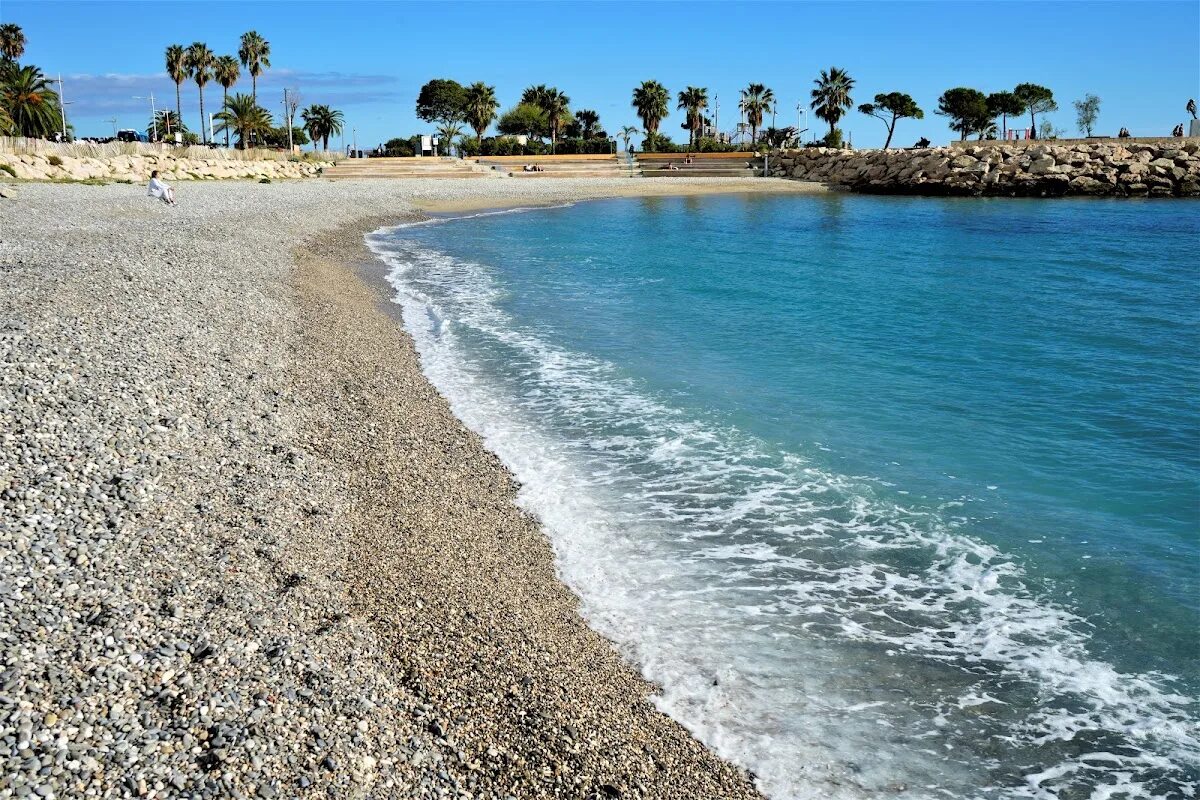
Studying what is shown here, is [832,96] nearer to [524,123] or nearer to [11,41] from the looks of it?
[524,123]

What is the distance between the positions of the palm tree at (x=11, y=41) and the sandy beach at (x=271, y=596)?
298 ft

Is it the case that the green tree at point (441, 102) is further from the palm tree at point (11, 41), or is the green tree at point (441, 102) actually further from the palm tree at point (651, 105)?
the palm tree at point (11, 41)

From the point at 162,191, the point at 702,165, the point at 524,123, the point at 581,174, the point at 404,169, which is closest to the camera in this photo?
the point at 162,191

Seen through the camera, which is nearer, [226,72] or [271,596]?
[271,596]

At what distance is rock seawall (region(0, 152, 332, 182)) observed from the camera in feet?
146

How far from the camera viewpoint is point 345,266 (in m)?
26.2

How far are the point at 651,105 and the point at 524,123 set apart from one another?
23285mm

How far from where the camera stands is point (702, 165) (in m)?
92.6

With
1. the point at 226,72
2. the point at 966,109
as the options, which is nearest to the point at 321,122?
the point at 226,72

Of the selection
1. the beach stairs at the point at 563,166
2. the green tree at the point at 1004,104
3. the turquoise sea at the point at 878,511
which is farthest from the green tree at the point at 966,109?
the turquoise sea at the point at 878,511

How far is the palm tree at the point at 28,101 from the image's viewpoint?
6698 centimetres

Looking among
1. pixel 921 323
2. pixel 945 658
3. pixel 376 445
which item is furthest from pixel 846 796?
pixel 921 323

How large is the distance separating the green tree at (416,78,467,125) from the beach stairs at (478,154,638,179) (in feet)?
111

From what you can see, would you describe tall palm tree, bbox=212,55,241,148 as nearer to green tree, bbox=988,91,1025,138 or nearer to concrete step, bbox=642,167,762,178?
concrete step, bbox=642,167,762,178
